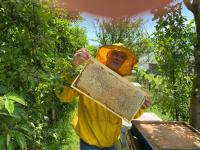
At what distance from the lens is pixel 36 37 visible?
2803 mm

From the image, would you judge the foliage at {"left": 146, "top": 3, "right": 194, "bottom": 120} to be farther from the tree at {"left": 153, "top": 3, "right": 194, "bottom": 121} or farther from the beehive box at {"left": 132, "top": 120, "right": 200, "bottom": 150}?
the beehive box at {"left": 132, "top": 120, "right": 200, "bottom": 150}

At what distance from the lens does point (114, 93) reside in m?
Answer: 3.07

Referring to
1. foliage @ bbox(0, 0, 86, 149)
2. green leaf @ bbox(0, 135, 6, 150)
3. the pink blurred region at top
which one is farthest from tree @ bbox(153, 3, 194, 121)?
green leaf @ bbox(0, 135, 6, 150)

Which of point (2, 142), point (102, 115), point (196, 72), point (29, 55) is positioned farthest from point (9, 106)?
point (196, 72)

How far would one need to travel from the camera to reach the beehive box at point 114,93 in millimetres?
3025

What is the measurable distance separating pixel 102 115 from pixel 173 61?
153 cm

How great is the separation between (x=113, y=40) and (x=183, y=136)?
20.9 meters

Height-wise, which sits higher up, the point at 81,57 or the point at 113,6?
the point at 113,6

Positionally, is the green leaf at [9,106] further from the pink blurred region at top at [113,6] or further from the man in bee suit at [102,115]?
the man in bee suit at [102,115]

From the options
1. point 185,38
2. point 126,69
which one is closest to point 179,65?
point 185,38

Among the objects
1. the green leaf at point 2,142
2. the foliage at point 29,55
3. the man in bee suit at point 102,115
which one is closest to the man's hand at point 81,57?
the foliage at point 29,55

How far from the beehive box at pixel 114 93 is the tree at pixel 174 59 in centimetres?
175

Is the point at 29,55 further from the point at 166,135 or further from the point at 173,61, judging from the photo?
the point at 173,61

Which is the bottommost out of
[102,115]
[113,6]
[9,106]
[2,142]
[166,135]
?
[166,135]
